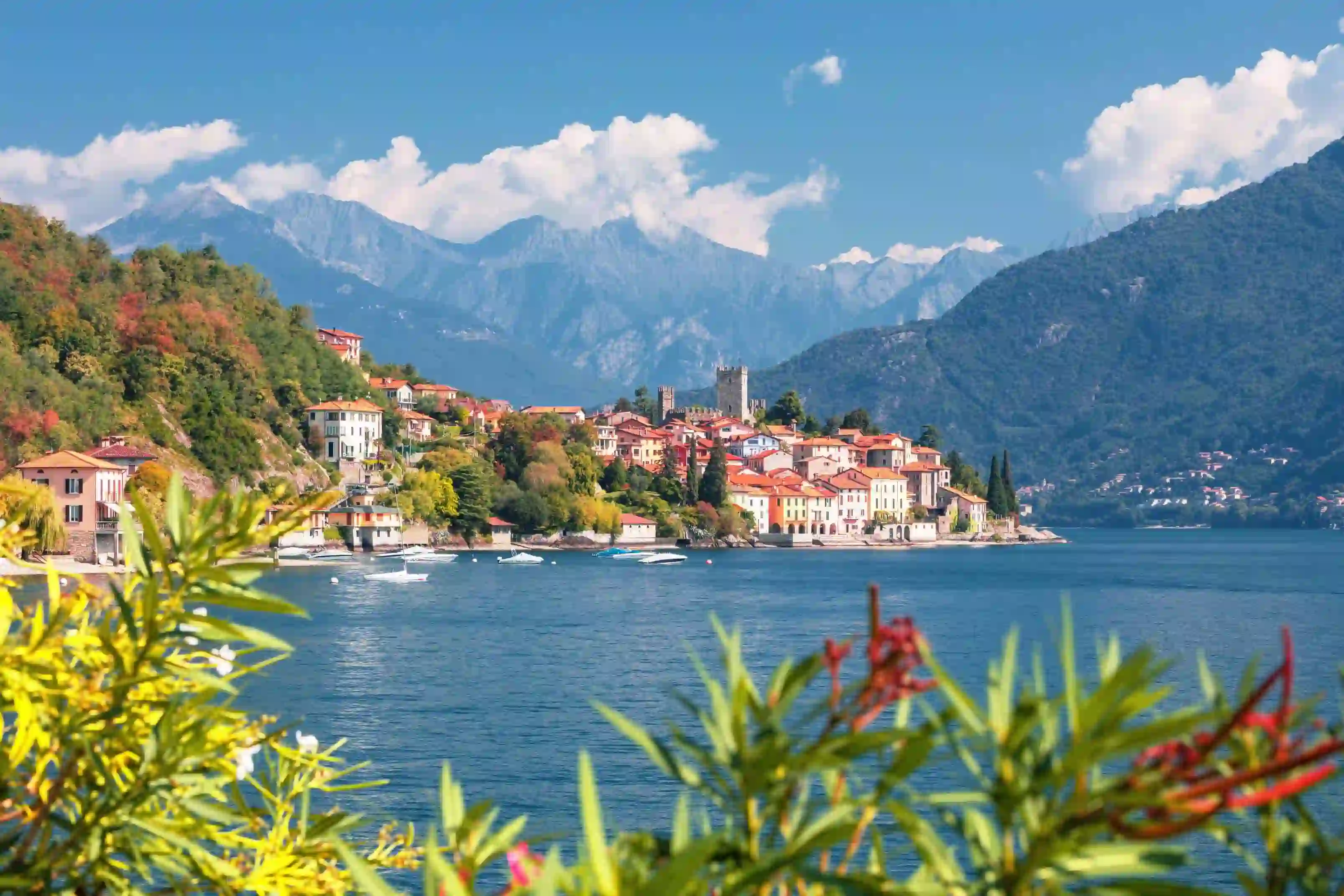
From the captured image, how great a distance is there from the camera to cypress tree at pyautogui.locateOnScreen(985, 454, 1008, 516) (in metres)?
110

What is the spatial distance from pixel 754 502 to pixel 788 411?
27.1 m

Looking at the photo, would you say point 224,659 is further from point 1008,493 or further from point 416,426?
point 1008,493

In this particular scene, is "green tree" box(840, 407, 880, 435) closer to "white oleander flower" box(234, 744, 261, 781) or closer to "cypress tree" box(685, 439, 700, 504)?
"cypress tree" box(685, 439, 700, 504)

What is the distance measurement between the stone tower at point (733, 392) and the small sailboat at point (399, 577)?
208 feet

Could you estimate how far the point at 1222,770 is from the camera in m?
1.55

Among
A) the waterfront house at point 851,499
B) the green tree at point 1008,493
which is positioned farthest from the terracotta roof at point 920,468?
the green tree at point 1008,493

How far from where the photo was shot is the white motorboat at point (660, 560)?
6938 cm

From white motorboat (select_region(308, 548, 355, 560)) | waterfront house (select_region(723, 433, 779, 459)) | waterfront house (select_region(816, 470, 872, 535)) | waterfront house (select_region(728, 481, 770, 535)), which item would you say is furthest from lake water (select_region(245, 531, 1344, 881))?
waterfront house (select_region(723, 433, 779, 459))

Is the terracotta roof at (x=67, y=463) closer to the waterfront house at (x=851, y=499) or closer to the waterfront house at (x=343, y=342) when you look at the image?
the waterfront house at (x=343, y=342)

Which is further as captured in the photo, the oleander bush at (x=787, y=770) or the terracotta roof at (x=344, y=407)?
the terracotta roof at (x=344, y=407)

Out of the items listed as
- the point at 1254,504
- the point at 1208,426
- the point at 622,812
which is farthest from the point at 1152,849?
the point at 1208,426

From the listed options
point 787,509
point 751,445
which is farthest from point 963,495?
point 787,509

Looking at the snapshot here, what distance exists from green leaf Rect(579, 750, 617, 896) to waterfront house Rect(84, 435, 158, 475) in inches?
2204

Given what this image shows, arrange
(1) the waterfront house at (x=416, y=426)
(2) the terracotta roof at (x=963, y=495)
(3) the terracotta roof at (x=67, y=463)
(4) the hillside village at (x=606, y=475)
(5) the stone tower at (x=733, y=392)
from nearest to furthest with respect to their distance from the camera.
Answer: (3) the terracotta roof at (x=67, y=463), (4) the hillside village at (x=606, y=475), (1) the waterfront house at (x=416, y=426), (2) the terracotta roof at (x=963, y=495), (5) the stone tower at (x=733, y=392)
